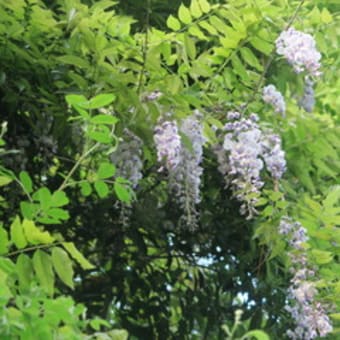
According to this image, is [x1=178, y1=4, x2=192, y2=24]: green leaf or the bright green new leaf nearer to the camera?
the bright green new leaf

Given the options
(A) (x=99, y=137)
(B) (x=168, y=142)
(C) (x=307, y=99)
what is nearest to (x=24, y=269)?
(A) (x=99, y=137)

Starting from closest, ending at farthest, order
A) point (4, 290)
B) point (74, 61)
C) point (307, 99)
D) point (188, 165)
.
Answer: point (4, 290), point (74, 61), point (188, 165), point (307, 99)

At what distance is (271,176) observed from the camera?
324 centimetres

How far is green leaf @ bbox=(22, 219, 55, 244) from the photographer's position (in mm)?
1917

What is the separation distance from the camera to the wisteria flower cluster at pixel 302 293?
9.43ft

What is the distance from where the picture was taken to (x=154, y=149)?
117 inches

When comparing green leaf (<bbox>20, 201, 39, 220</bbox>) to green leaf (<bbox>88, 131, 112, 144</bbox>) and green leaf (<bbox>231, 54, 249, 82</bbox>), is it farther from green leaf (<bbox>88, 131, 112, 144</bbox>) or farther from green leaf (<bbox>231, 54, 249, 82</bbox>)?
green leaf (<bbox>231, 54, 249, 82</bbox>)

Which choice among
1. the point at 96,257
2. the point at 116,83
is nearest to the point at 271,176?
the point at 116,83

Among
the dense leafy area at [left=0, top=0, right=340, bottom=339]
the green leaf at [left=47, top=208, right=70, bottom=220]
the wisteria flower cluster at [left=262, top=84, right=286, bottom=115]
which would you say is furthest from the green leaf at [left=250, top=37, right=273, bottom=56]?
the green leaf at [left=47, top=208, right=70, bottom=220]

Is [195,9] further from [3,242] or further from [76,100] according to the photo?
[3,242]

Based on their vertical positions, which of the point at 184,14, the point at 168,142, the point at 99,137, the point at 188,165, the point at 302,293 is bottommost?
the point at 302,293

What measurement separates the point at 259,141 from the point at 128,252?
0.97 m

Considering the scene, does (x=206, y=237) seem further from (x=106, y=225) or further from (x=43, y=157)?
(x=43, y=157)

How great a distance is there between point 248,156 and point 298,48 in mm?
396
